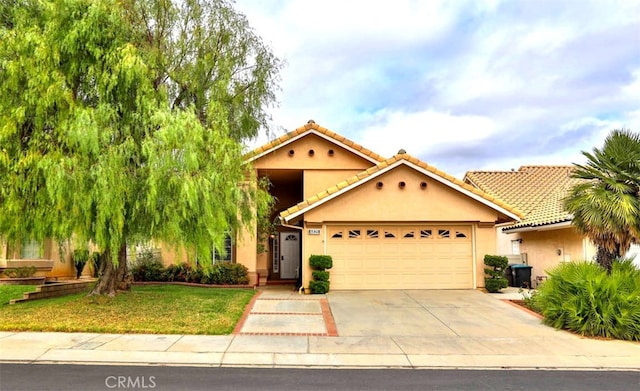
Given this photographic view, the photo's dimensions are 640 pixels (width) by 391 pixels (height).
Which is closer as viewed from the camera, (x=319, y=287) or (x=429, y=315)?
(x=429, y=315)

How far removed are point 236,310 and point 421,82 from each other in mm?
14890

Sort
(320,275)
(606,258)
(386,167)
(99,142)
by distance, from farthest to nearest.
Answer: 1. (386,167)
2. (320,275)
3. (606,258)
4. (99,142)

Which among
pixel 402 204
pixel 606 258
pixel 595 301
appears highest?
pixel 402 204

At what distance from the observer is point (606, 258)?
1175cm

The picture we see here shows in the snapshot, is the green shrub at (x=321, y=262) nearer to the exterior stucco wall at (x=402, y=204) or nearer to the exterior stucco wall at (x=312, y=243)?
the exterior stucco wall at (x=312, y=243)

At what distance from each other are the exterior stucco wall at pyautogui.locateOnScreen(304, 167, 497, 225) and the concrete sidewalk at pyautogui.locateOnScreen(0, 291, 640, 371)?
5826mm

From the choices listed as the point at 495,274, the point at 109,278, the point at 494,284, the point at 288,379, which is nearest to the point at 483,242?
the point at 495,274

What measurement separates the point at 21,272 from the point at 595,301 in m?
19.8

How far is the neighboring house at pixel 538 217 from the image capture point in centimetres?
1652

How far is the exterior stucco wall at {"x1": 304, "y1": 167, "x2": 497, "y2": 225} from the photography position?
629 inches

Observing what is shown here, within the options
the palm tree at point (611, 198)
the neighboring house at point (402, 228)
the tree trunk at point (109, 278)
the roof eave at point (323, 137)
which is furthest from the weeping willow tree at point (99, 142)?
the palm tree at point (611, 198)

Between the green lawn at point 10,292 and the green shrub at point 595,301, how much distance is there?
1473 centimetres

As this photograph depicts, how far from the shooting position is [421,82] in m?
22.0

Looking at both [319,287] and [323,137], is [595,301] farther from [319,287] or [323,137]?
[323,137]
